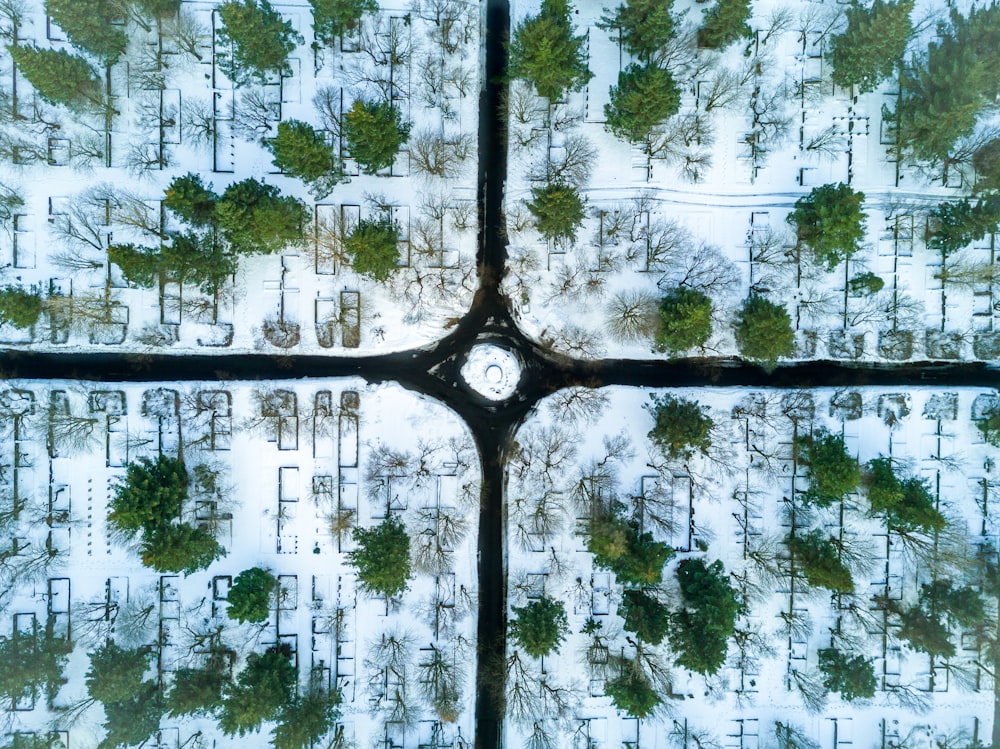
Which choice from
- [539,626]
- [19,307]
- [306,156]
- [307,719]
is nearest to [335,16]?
[306,156]

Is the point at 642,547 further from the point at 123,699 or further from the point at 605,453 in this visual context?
the point at 123,699

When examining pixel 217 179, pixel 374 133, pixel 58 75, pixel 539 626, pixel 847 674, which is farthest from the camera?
pixel 217 179

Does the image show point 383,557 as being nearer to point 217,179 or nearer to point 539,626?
point 539,626


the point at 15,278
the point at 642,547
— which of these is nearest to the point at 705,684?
the point at 642,547

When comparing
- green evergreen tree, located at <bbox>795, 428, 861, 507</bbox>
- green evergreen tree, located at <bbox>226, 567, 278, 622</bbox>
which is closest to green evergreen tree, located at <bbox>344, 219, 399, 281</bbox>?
green evergreen tree, located at <bbox>226, 567, 278, 622</bbox>

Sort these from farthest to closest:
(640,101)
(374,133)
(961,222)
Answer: (961,222) < (640,101) < (374,133)

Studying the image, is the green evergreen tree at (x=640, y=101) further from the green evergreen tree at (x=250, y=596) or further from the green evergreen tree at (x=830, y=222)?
the green evergreen tree at (x=250, y=596)
